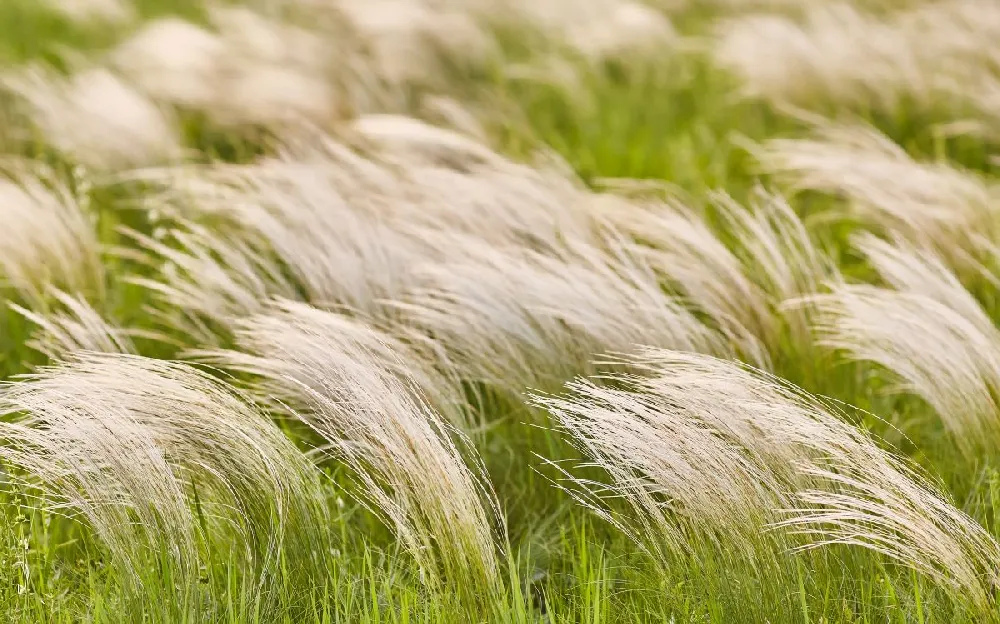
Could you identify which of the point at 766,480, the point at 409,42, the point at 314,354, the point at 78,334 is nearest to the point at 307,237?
the point at 78,334

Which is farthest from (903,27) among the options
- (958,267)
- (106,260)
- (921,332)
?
(106,260)

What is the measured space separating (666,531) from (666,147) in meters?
2.60

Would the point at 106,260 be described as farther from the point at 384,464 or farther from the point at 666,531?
the point at 666,531

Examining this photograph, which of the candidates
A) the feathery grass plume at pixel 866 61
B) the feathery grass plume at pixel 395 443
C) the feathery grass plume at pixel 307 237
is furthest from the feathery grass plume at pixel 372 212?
the feathery grass plume at pixel 866 61

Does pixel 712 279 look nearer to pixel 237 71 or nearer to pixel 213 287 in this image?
pixel 213 287

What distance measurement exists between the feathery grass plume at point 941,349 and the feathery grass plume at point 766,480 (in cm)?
28

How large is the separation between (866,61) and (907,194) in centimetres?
180

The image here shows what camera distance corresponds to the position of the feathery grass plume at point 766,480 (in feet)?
5.27

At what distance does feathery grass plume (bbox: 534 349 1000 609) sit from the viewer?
1.61 m

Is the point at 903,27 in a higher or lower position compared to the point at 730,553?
higher

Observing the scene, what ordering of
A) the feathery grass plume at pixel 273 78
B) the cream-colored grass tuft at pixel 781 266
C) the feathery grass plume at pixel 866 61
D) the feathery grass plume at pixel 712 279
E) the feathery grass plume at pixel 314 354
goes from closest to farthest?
the feathery grass plume at pixel 314 354 < the feathery grass plume at pixel 712 279 < the cream-colored grass tuft at pixel 781 266 < the feathery grass plume at pixel 273 78 < the feathery grass plume at pixel 866 61

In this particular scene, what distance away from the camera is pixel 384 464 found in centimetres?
176

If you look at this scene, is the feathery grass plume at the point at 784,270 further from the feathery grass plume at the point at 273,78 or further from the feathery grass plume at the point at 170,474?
the feathery grass plume at the point at 273,78

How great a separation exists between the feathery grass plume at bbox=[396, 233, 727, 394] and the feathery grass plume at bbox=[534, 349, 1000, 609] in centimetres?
34
